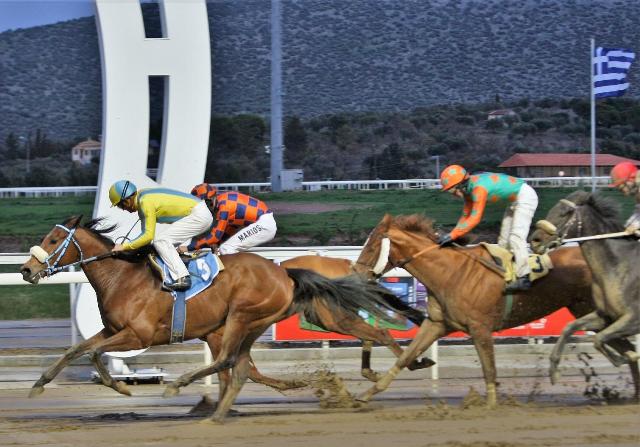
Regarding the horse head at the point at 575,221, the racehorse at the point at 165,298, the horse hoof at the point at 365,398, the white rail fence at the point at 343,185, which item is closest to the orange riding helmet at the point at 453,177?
the horse head at the point at 575,221

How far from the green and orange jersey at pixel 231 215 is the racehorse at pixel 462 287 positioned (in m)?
0.91

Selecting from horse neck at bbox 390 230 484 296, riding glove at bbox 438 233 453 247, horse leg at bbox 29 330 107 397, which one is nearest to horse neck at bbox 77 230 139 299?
horse leg at bbox 29 330 107 397

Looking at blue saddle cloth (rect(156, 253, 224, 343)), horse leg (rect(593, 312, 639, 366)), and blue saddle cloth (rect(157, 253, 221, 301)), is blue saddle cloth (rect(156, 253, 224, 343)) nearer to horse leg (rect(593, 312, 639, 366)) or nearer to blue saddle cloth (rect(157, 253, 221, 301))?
blue saddle cloth (rect(157, 253, 221, 301))

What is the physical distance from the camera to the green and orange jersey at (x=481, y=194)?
713 centimetres

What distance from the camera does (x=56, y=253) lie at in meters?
6.66

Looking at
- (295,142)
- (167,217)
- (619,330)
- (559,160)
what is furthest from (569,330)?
(295,142)

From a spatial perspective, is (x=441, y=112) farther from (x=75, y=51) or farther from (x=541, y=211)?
(x=75, y=51)

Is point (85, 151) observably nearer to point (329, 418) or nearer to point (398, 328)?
point (398, 328)

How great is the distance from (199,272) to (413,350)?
1.59m

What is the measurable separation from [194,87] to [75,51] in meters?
7.82

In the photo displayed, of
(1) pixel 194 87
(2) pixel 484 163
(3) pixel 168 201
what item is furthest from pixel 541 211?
(3) pixel 168 201

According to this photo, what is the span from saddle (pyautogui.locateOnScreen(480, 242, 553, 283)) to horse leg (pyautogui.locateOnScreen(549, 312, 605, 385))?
0.42 metres

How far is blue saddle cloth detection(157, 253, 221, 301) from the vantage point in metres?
6.61

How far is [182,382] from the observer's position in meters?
6.45
